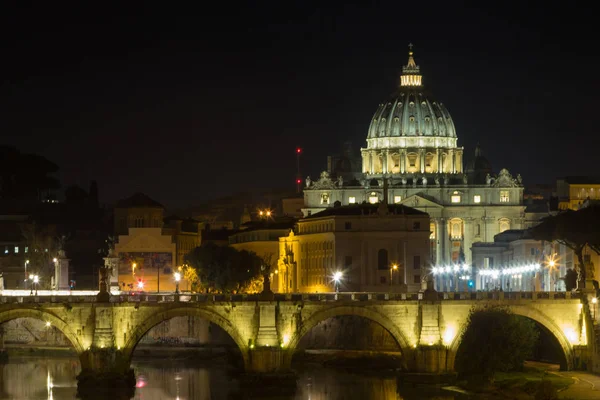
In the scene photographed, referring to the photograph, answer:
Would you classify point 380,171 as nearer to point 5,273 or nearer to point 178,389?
point 5,273

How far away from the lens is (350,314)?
8181cm

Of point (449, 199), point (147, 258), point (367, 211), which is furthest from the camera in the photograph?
point (449, 199)

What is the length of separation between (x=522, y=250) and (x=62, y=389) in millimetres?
56796

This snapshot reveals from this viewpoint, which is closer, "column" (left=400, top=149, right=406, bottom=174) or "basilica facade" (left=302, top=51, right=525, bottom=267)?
"basilica facade" (left=302, top=51, right=525, bottom=267)

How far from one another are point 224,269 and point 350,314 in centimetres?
3772

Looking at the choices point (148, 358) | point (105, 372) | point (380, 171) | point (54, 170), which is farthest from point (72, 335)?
point (380, 171)

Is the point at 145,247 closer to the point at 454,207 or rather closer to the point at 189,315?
the point at 189,315

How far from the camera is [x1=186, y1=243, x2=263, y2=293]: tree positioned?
388ft

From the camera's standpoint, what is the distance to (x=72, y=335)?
81500mm

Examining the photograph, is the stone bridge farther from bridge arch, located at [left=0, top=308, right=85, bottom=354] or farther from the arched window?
the arched window

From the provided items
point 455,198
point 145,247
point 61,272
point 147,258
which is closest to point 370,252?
point 147,258

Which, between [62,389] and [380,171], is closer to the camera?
[62,389]

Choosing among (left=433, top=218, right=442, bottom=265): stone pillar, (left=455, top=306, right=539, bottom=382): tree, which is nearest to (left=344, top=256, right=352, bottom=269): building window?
(left=433, top=218, right=442, bottom=265): stone pillar

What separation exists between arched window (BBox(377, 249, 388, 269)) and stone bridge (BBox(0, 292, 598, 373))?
1954 inches
